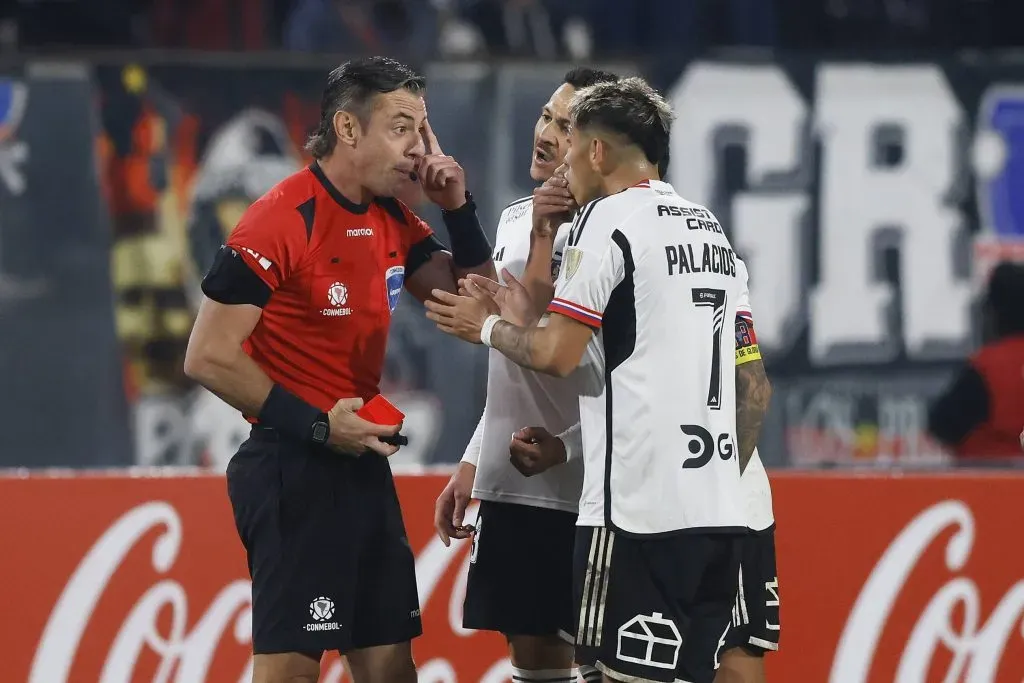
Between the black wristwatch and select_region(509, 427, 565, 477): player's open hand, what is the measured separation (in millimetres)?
498

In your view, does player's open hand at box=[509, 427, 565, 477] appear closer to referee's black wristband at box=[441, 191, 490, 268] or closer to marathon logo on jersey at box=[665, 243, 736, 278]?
referee's black wristband at box=[441, 191, 490, 268]

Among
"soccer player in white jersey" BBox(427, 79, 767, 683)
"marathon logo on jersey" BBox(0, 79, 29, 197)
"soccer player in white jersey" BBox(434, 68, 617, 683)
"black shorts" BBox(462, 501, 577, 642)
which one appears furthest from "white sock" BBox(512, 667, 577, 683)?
"marathon logo on jersey" BBox(0, 79, 29, 197)

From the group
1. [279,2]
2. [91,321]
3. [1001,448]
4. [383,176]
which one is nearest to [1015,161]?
[1001,448]

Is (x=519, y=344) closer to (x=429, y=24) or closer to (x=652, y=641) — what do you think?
(x=652, y=641)

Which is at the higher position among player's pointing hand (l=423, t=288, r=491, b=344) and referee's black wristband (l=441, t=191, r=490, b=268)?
referee's black wristband (l=441, t=191, r=490, b=268)

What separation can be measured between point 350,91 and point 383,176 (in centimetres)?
25

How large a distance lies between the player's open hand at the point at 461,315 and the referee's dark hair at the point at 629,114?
51 centimetres

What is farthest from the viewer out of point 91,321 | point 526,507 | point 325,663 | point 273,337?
point 91,321

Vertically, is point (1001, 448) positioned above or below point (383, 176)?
below

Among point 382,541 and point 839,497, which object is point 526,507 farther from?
point 839,497

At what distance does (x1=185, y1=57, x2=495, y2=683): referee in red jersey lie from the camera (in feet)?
11.5

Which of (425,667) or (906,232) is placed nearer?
(425,667)

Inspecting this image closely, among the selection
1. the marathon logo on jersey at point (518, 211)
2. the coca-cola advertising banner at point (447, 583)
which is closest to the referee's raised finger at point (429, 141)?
the marathon logo on jersey at point (518, 211)

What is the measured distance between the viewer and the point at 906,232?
9.48 metres
